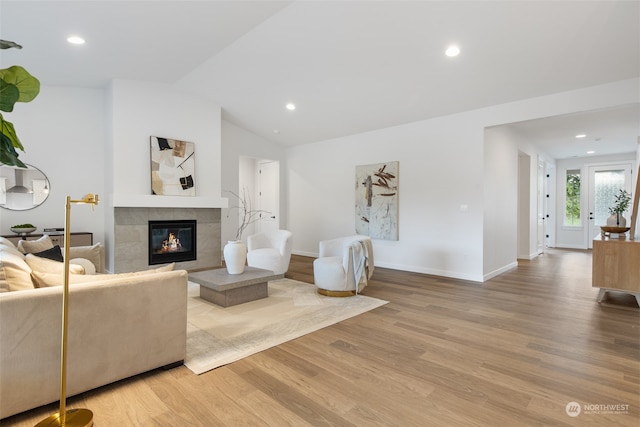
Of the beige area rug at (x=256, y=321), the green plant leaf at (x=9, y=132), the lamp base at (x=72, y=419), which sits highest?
the green plant leaf at (x=9, y=132)

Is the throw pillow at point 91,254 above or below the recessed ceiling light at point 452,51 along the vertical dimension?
below

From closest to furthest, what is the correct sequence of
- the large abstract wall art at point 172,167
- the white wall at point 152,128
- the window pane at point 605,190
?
the white wall at point 152,128 < the large abstract wall art at point 172,167 < the window pane at point 605,190

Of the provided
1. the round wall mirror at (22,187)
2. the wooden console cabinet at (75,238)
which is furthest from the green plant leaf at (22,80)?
the round wall mirror at (22,187)

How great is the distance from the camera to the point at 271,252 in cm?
520

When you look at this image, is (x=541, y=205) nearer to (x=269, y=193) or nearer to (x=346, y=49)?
(x=269, y=193)

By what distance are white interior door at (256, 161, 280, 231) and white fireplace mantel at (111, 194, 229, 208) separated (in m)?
2.21

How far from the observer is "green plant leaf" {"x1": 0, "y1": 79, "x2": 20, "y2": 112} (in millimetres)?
1438

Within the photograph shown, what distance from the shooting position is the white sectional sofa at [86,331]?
1712 mm

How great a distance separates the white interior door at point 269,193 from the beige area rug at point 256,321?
4.06 m

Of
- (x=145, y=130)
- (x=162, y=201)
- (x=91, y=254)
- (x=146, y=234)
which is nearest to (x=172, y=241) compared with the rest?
(x=146, y=234)

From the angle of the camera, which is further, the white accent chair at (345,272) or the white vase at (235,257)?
the white accent chair at (345,272)

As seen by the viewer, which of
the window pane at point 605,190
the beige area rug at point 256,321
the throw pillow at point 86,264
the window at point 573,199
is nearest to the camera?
the beige area rug at point 256,321

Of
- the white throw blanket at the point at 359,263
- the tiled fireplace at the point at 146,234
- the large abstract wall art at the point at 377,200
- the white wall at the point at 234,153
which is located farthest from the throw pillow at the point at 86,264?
the large abstract wall art at the point at 377,200

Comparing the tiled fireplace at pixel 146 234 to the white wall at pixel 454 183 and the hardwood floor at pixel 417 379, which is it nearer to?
the white wall at pixel 454 183
